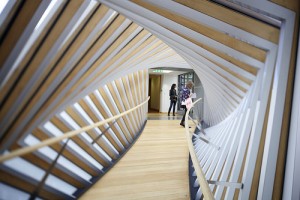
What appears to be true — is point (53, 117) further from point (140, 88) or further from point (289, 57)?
point (140, 88)

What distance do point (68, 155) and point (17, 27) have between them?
80cm

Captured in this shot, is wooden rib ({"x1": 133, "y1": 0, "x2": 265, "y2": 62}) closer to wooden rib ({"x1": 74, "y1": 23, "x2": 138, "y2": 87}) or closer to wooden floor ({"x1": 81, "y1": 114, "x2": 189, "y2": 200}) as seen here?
wooden rib ({"x1": 74, "y1": 23, "x2": 138, "y2": 87})

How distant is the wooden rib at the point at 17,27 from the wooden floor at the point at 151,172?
112 centimetres

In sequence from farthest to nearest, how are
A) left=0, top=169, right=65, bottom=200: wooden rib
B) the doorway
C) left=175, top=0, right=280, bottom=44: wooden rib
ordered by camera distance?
the doorway → left=175, top=0, right=280, bottom=44: wooden rib → left=0, top=169, right=65, bottom=200: wooden rib

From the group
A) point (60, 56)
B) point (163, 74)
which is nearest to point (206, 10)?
point (60, 56)

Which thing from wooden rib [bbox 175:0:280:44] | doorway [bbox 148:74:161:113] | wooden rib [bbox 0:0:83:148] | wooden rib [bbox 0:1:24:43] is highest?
doorway [bbox 148:74:161:113]

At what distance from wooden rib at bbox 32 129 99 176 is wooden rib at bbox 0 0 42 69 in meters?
0.35

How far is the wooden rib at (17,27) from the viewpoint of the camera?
0.99 metres

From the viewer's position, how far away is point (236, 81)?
8.00 ft

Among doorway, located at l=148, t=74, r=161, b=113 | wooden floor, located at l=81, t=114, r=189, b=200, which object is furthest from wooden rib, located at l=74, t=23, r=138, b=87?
doorway, located at l=148, t=74, r=161, b=113

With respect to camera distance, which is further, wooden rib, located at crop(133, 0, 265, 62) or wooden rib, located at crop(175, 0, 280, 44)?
wooden rib, located at crop(133, 0, 265, 62)

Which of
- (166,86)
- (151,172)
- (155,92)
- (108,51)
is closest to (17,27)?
(108,51)

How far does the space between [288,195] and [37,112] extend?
1578mm

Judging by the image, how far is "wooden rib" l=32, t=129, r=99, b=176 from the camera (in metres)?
0.90
